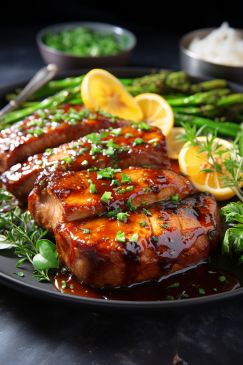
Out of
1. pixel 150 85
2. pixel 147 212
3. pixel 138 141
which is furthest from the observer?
pixel 150 85

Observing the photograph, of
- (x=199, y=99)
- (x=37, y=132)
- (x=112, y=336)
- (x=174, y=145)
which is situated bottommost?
(x=112, y=336)

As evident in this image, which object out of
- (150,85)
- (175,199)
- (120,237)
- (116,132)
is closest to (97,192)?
(120,237)

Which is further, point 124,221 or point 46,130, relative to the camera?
point 46,130

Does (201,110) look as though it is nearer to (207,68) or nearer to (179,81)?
(179,81)

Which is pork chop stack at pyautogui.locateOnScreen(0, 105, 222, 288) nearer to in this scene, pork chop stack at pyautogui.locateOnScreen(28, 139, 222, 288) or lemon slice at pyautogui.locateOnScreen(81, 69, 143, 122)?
pork chop stack at pyautogui.locateOnScreen(28, 139, 222, 288)

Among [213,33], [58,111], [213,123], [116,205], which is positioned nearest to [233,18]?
[213,33]

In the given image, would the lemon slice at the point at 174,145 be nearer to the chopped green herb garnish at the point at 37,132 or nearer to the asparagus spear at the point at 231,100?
the asparagus spear at the point at 231,100
